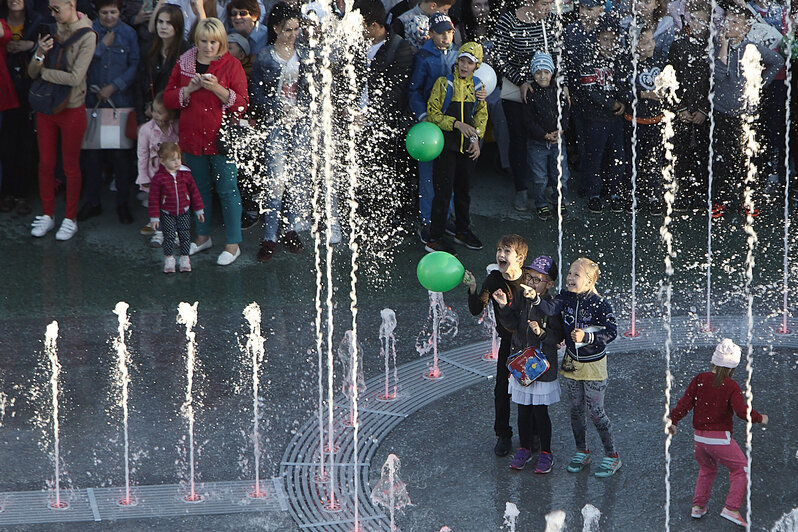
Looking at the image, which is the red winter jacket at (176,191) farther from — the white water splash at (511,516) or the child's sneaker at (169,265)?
the white water splash at (511,516)

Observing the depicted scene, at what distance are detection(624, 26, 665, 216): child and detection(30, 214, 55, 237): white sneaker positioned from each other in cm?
566

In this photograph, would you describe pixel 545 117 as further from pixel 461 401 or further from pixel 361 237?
pixel 461 401

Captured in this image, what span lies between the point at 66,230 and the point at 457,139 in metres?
3.71

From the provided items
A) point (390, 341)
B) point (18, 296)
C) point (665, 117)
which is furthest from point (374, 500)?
point (665, 117)

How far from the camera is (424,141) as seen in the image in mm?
11250

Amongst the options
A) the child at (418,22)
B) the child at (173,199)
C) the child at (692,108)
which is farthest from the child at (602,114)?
the child at (173,199)

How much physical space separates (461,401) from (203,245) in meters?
3.85

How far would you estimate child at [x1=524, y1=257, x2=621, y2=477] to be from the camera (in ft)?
24.7

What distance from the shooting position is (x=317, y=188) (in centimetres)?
1235

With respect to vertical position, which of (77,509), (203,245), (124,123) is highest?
(124,123)

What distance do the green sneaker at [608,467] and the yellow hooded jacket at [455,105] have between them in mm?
4477

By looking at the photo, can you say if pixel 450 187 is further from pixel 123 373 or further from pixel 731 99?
pixel 123 373

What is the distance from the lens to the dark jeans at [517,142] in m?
12.7

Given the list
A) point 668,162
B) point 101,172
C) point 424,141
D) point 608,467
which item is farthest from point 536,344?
point 668,162
